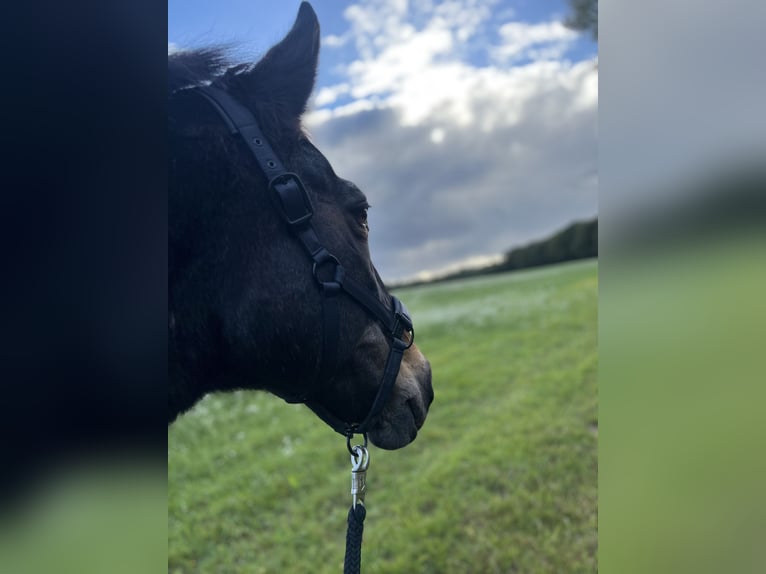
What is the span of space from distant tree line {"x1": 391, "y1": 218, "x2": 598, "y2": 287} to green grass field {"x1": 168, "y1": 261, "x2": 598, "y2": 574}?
0.12m

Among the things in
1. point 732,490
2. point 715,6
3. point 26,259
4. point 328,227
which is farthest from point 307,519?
point 715,6

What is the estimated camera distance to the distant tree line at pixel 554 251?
12.4 feet

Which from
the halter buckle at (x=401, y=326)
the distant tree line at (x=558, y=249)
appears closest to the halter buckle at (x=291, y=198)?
the halter buckle at (x=401, y=326)

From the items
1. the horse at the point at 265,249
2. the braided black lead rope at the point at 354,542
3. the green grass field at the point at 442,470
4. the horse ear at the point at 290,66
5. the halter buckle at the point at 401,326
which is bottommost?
the green grass field at the point at 442,470

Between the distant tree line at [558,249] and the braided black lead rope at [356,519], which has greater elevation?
the braided black lead rope at [356,519]

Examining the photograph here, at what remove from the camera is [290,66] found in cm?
140

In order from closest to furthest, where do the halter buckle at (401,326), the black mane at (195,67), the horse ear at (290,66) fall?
the black mane at (195,67), the horse ear at (290,66), the halter buckle at (401,326)

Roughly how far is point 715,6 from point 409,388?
1.11m

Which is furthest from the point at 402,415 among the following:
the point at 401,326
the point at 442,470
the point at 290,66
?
the point at 442,470

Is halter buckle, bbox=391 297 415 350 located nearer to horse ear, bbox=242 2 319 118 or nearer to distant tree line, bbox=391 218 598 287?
horse ear, bbox=242 2 319 118

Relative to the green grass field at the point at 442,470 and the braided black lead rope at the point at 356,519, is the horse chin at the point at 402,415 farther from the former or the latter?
the green grass field at the point at 442,470

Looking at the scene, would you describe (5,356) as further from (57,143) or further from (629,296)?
(629,296)

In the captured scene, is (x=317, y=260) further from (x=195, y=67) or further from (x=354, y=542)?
(x=354, y=542)

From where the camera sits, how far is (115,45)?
2.75 feet
